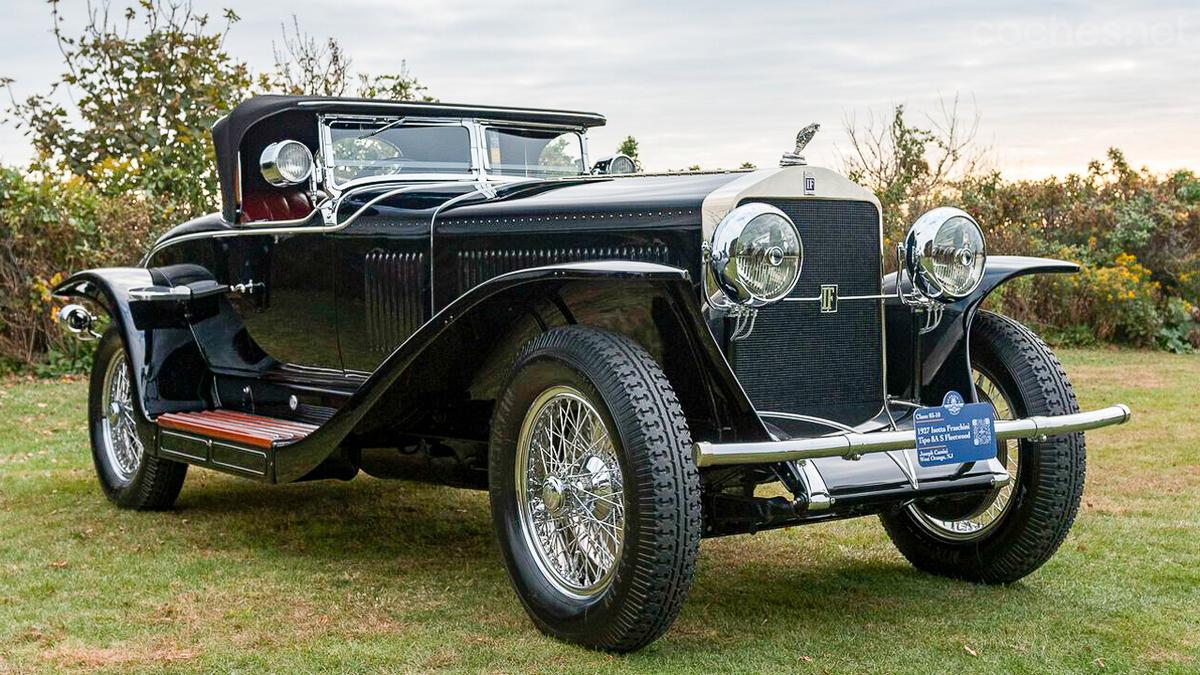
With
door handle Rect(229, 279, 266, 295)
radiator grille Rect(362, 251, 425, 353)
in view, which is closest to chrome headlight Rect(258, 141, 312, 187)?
door handle Rect(229, 279, 266, 295)

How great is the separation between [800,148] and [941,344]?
0.84 m

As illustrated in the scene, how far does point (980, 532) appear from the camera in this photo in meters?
4.59

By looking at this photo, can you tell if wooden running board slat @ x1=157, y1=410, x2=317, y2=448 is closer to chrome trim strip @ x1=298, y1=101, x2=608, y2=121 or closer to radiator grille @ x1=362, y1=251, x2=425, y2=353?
radiator grille @ x1=362, y1=251, x2=425, y2=353

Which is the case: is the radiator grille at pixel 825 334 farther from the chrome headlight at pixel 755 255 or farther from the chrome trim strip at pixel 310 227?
the chrome trim strip at pixel 310 227

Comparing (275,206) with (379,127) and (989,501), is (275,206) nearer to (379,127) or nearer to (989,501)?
(379,127)

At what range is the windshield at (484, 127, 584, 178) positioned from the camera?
5.78m

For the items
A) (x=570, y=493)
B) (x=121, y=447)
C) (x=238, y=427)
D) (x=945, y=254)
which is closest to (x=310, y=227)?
(x=238, y=427)

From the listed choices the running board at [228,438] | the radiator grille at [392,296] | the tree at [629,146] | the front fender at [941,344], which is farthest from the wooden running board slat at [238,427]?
the tree at [629,146]

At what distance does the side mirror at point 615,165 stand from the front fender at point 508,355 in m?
1.66

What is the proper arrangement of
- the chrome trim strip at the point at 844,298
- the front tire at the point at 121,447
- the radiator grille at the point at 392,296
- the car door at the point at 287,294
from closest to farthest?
the chrome trim strip at the point at 844,298, the radiator grille at the point at 392,296, the car door at the point at 287,294, the front tire at the point at 121,447

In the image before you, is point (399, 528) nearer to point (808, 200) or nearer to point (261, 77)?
point (808, 200)

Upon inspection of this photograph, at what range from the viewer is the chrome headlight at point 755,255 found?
3797 millimetres

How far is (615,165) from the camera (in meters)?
6.04

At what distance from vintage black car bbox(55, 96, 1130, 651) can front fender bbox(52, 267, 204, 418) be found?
14mm
